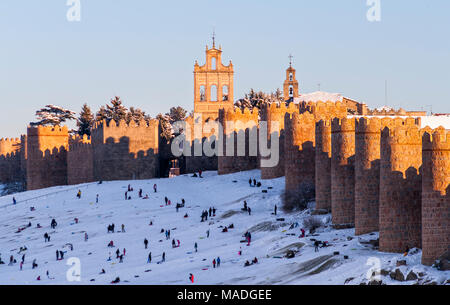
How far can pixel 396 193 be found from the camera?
45562 mm

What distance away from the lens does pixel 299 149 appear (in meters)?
65.1

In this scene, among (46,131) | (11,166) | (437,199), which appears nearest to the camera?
(437,199)

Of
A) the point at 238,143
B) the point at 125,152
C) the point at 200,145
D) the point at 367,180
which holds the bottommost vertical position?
the point at 367,180

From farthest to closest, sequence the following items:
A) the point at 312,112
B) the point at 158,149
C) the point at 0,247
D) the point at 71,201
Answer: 1. the point at 158,149
2. the point at 71,201
3. the point at 312,112
4. the point at 0,247

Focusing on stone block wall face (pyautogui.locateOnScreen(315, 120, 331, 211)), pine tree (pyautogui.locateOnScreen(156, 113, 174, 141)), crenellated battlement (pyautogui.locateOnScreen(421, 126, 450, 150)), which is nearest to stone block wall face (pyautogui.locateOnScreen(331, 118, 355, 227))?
stone block wall face (pyautogui.locateOnScreen(315, 120, 331, 211))

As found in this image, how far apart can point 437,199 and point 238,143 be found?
3790cm

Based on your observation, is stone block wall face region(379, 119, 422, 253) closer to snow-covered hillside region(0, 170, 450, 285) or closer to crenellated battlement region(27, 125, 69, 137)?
snow-covered hillside region(0, 170, 450, 285)

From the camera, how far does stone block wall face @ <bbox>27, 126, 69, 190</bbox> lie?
92438mm

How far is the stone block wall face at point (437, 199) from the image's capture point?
41625 millimetres

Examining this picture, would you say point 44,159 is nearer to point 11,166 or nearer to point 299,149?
point 11,166

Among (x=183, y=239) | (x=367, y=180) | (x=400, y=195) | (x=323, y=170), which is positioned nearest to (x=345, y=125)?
(x=323, y=170)
